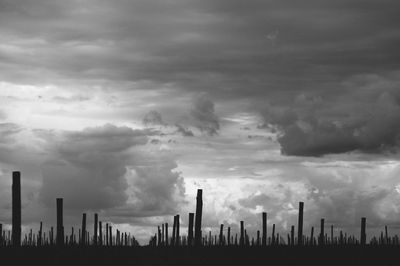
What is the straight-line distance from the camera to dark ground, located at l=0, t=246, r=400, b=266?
20094 millimetres

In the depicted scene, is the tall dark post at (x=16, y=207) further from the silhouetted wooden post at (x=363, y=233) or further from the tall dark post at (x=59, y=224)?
the silhouetted wooden post at (x=363, y=233)

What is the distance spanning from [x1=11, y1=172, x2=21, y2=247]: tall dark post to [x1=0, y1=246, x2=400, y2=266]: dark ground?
0.46m

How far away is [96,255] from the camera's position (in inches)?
856

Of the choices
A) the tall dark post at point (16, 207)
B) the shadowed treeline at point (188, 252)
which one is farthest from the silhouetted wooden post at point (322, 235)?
the tall dark post at point (16, 207)

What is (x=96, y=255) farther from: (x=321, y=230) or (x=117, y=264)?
(x=321, y=230)

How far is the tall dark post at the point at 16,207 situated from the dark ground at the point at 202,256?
46 cm

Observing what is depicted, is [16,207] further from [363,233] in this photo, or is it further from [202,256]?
[363,233]

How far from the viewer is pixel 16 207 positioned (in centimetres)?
1780

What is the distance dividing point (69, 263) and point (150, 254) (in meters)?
3.60

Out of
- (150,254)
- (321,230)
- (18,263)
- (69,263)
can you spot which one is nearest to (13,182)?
(18,263)

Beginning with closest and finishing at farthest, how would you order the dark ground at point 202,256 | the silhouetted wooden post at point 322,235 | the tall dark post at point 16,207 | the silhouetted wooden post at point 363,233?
the tall dark post at point 16,207
the dark ground at point 202,256
the silhouetted wooden post at point 322,235
the silhouetted wooden post at point 363,233

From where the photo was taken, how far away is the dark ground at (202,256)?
791 inches

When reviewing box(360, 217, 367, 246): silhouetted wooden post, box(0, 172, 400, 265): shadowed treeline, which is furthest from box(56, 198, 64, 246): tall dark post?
box(360, 217, 367, 246): silhouetted wooden post

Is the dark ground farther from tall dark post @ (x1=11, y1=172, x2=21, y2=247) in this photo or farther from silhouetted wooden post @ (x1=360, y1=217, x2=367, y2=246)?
silhouetted wooden post @ (x1=360, y1=217, x2=367, y2=246)
